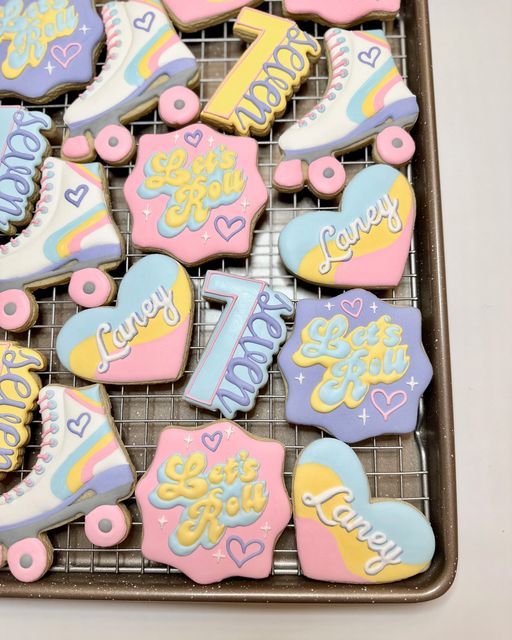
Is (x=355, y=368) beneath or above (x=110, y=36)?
beneath

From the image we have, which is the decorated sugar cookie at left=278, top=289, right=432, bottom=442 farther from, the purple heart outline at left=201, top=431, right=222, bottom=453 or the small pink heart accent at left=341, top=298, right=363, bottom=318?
the purple heart outline at left=201, top=431, right=222, bottom=453

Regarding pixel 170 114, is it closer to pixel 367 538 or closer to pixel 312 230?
pixel 312 230

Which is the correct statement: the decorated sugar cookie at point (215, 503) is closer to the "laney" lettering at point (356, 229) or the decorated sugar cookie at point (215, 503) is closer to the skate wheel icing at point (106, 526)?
the skate wheel icing at point (106, 526)

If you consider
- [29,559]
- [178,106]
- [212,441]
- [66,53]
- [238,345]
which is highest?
[66,53]

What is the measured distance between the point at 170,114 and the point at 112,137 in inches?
4.1

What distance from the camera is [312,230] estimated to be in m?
0.93

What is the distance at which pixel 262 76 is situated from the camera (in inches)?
38.5

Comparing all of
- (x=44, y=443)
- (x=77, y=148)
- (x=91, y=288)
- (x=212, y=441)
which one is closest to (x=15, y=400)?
(x=44, y=443)

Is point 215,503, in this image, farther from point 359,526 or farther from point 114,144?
point 114,144

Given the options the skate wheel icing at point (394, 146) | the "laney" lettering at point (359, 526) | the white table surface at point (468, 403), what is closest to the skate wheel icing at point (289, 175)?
the skate wheel icing at point (394, 146)

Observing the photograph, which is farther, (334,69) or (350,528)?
(334,69)

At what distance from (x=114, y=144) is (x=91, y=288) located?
0.81ft

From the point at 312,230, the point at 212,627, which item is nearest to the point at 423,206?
the point at 312,230

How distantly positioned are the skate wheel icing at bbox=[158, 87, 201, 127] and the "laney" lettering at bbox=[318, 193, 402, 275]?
297 mm
